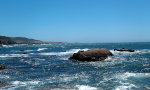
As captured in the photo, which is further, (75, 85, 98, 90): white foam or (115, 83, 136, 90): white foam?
(75, 85, 98, 90): white foam

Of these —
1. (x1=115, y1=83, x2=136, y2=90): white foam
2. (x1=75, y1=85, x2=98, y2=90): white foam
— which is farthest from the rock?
(x1=75, y1=85, x2=98, y2=90): white foam

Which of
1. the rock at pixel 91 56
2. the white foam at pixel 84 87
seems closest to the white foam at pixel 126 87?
the white foam at pixel 84 87

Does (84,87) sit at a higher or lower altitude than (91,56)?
lower

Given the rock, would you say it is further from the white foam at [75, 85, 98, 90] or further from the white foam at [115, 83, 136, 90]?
the white foam at [75, 85, 98, 90]

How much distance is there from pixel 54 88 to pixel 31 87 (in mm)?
2185

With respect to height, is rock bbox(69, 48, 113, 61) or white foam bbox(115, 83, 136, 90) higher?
rock bbox(69, 48, 113, 61)

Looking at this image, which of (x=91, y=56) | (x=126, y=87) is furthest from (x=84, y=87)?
(x=91, y=56)

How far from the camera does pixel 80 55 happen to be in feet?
123

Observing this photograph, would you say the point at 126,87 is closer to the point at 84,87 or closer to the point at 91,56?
the point at 84,87

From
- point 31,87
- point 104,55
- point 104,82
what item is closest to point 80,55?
point 104,55

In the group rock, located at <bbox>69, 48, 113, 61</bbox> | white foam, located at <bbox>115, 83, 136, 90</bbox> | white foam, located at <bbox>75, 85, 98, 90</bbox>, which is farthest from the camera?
rock, located at <bbox>69, 48, 113, 61</bbox>

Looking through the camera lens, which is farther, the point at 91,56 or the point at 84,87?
the point at 91,56

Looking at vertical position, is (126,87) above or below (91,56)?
below

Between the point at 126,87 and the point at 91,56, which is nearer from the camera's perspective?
the point at 126,87
